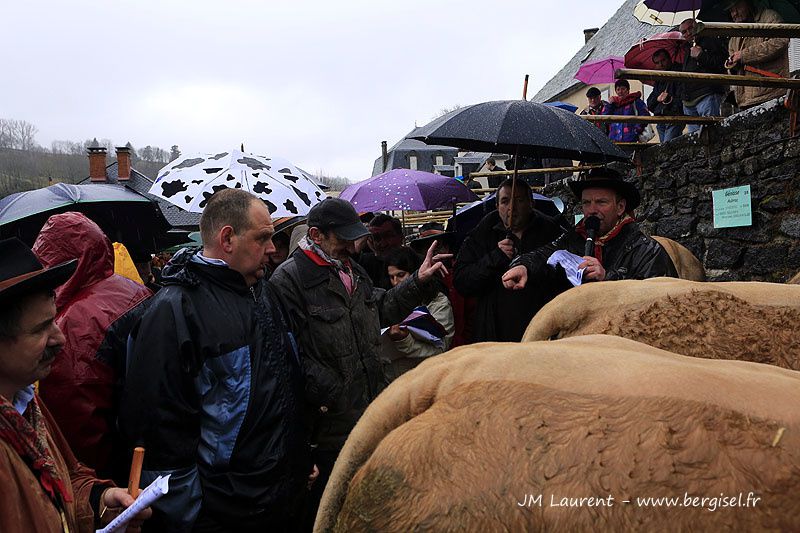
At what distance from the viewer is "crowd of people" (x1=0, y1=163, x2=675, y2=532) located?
1592mm

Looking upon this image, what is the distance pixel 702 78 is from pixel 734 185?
2.49 meters

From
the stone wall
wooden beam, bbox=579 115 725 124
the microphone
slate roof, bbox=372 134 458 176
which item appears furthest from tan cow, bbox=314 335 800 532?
slate roof, bbox=372 134 458 176

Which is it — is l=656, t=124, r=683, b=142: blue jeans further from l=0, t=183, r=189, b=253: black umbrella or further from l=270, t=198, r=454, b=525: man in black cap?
l=0, t=183, r=189, b=253: black umbrella

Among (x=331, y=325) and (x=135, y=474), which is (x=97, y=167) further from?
(x=135, y=474)

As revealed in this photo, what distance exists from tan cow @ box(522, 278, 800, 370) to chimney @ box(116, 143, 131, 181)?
36.5 m

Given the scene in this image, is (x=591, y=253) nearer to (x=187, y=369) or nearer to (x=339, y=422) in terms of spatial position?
(x=339, y=422)

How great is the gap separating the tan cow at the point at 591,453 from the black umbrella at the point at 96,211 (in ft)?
15.5

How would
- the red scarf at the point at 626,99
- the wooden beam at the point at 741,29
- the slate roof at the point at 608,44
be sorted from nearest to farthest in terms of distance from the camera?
the wooden beam at the point at 741,29 → the red scarf at the point at 626,99 → the slate roof at the point at 608,44

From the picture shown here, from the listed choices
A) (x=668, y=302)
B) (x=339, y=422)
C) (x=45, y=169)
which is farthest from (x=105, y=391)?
(x=45, y=169)

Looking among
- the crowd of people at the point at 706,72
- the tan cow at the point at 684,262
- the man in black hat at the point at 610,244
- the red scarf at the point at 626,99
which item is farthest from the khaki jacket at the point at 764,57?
the man in black hat at the point at 610,244

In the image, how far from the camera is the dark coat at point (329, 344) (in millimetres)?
2945

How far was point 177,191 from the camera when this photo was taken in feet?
15.2

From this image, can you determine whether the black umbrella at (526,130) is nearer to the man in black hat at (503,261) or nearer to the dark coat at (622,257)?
the man in black hat at (503,261)

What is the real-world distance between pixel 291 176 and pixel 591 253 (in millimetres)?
2815
